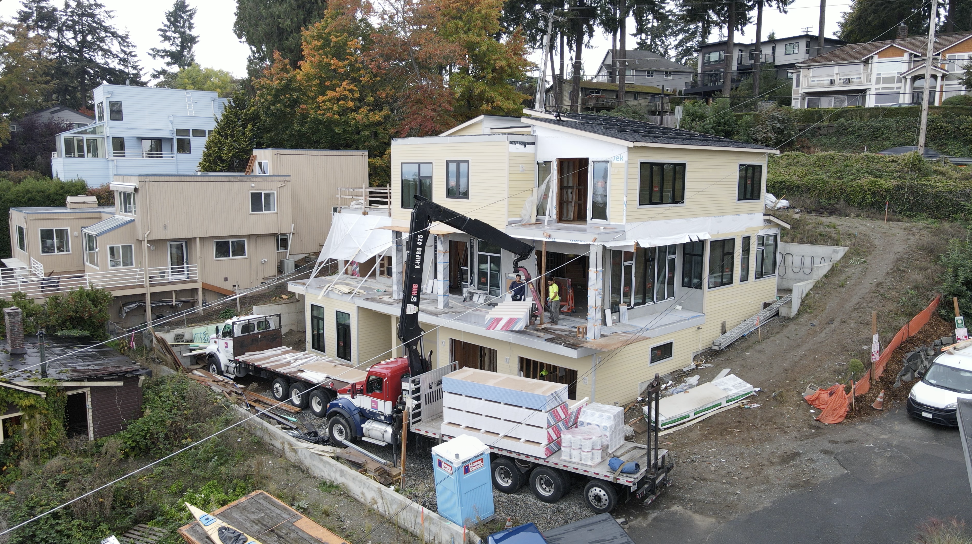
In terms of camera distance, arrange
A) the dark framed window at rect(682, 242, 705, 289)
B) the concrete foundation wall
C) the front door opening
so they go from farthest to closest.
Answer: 1. the dark framed window at rect(682, 242, 705, 289)
2. the front door opening
3. the concrete foundation wall

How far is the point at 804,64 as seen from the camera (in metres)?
50.0

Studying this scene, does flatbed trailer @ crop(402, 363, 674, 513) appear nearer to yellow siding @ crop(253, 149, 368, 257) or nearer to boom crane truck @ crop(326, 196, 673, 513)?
boom crane truck @ crop(326, 196, 673, 513)

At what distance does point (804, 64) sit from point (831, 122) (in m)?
8.27

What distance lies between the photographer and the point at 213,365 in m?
26.5

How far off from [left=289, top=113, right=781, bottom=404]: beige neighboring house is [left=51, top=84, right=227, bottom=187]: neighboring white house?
28.7 meters

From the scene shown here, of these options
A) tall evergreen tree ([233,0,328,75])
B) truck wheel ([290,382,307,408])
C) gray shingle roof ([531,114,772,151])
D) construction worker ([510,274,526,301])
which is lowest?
truck wheel ([290,382,307,408])

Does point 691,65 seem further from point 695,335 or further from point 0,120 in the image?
point 0,120

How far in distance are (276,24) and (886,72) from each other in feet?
139

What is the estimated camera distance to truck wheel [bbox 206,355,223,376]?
86.0 feet

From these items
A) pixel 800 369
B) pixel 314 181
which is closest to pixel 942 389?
pixel 800 369

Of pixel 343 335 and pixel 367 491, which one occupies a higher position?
pixel 343 335

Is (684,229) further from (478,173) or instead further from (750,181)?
(478,173)

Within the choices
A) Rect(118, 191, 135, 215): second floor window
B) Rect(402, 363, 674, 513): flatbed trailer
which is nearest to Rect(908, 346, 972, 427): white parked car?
Rect(402, 363, 674, 513): flatbed trailer

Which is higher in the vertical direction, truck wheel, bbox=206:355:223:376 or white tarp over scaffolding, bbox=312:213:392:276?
white tarp over scaffolding, bbox=312:213:392:276
